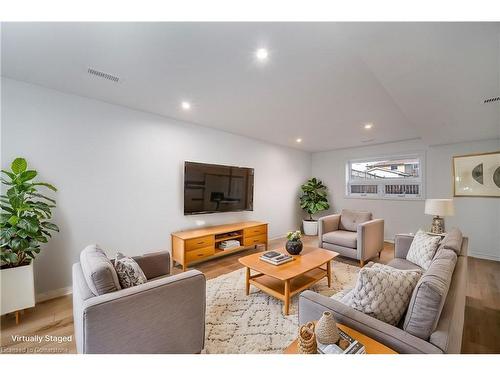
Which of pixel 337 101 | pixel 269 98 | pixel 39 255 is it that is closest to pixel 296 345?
pixel 269 98

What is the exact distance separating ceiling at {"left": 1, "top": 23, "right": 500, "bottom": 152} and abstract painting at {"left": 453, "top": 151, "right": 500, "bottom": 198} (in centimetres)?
84

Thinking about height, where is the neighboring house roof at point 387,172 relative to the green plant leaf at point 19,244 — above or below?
above

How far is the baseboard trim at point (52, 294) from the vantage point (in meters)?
2.30

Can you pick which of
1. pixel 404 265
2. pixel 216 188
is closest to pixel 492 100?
pixel 404 265

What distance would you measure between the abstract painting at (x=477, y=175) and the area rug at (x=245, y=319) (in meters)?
3.18

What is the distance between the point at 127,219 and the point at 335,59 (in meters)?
3.09

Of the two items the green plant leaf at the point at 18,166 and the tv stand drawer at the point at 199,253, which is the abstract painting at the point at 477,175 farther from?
the green plant leaf at the point at 18,166

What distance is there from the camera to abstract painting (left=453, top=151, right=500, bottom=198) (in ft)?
12.0

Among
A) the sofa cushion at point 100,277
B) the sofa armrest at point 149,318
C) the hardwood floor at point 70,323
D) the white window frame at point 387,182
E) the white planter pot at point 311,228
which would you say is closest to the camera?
the sofa armrest at point 149,318

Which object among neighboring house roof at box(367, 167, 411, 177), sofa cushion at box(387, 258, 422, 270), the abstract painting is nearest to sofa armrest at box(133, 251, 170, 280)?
sofa cushion at box(387, 258, 422, 270)

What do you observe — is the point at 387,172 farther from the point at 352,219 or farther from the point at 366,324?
the point at 366,324

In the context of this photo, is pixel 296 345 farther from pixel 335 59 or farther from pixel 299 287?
pixel 335 59

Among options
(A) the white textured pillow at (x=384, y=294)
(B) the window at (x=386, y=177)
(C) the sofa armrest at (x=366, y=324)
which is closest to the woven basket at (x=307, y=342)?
(C) the sofa armrest at (x=366, y=324)
